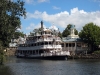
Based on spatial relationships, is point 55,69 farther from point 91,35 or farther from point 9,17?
point 91,35

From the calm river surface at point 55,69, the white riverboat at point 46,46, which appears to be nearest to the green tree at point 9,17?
the calm river surface at point 55,69

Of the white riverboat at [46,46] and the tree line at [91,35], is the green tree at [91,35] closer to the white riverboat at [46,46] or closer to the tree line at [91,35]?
the tree line at [91,35]

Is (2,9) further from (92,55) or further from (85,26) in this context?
(85,26)

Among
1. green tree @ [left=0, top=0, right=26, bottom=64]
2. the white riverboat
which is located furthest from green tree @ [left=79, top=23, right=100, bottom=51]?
green tree @ [left=0, top=0, right=26, bottom=64]

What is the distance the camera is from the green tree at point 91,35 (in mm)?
89875

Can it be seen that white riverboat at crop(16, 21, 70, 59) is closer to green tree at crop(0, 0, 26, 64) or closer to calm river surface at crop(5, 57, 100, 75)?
calm river surface at crop(5, 57, 100, 75)

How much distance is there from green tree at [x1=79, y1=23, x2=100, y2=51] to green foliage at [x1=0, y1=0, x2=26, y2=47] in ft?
191

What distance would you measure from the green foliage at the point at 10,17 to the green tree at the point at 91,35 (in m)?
58.2

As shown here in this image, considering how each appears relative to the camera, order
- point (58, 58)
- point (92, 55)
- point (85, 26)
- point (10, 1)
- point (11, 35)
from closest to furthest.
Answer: point (10, 1) → point (11, 35) → point (58, 58) → point (92, 55) → point (85, 26)

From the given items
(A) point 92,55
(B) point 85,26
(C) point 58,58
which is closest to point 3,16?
(C) point 58,58

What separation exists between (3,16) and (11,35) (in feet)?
18.2

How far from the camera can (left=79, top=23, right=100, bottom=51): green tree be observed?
89.9 metres

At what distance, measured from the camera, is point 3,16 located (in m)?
30.4

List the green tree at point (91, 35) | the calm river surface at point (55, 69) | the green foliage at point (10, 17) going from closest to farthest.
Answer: the green foliage at point (10, 17) → the calm river surface at point (55, 69) → the green tree at point (91, 35)
